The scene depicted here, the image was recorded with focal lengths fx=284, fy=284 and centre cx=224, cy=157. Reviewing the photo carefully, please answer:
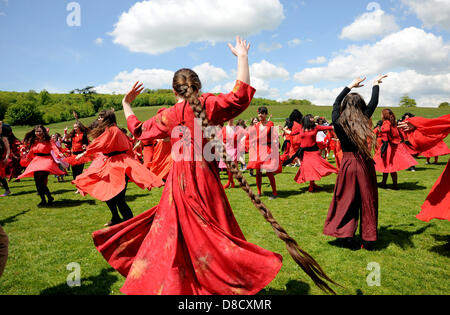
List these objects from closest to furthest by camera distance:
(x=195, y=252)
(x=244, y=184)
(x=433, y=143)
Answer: (x=244, y=184), (x=195, y=252), (x=433, y=143)

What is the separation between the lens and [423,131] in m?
4.96

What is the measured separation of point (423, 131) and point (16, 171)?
17.1m

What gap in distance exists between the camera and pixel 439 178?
184 inches

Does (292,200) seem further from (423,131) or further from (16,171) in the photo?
(16,171)

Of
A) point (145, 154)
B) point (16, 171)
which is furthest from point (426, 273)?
point (16, 171)

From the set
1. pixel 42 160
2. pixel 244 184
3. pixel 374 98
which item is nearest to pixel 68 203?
pixel 42 160

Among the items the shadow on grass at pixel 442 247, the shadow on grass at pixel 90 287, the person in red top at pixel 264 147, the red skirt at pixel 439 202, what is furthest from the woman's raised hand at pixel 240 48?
the person in red top at pixel 264 147

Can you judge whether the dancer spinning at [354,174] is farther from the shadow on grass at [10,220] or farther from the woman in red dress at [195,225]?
the shadow on grass at [10,220]

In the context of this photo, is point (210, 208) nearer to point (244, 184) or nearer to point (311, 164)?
point (244, 184)

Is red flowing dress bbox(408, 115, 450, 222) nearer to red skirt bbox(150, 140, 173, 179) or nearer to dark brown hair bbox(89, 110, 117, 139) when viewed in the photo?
dark brown hair bbox(89, 110, 117, 139)

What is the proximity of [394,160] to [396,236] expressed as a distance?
504 centimetres

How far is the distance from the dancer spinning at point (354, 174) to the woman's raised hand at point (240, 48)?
273 cm

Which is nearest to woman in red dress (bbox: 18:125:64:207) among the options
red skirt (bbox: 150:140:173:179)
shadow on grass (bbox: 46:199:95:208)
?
shadow on grass (bbox: 46:199:95:208)
